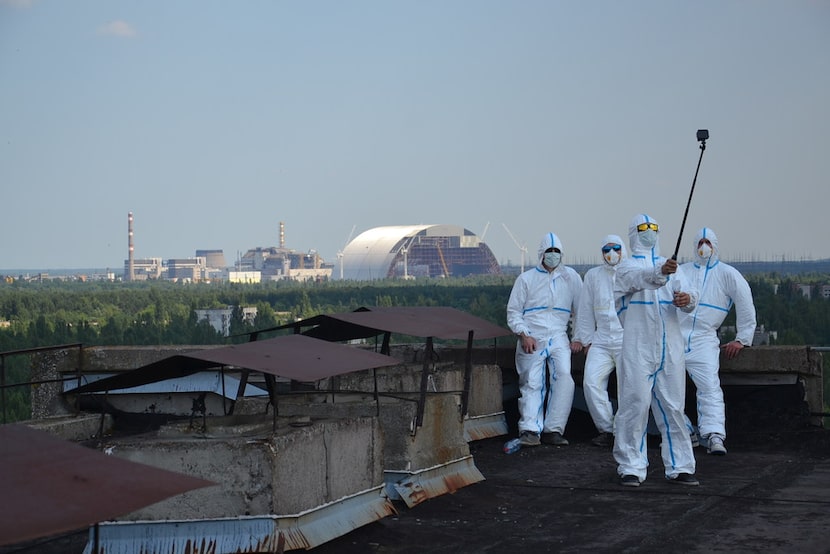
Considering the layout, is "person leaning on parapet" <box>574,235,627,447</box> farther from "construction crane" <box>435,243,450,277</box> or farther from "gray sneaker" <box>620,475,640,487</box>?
"construction crane" <box>435,243,450,277</box>

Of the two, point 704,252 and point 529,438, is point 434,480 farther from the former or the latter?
point 704,252

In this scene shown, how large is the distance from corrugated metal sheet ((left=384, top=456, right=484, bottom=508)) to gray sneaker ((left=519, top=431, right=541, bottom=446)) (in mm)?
2111

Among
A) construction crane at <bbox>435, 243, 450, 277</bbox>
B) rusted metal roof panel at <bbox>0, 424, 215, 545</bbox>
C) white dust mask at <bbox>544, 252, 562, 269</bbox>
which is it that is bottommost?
rusted metal roof panel at <bbox>0, 424, 215, 545</bbox>

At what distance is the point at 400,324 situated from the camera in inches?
395

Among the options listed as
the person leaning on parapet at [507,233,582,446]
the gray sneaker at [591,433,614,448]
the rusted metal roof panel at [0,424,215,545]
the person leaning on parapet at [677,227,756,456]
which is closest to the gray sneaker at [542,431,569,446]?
the person leaning on parapet at [507,233,582,446]

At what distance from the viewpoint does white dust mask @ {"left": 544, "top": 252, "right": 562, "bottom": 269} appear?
42.7 feet

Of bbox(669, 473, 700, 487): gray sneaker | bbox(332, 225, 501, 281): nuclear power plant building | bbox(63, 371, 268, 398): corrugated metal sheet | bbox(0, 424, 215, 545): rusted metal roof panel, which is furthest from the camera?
bbox(332, 225, 501, 281): nuclear power plant building

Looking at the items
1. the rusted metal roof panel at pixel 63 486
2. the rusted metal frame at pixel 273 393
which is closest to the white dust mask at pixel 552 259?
the rusted metal frame at pixel 273 393

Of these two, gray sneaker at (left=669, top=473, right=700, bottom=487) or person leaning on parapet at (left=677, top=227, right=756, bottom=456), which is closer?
gray sneaker at (left=669, top=473, right=700, bottom=487)

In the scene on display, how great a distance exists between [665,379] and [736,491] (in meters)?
0.95

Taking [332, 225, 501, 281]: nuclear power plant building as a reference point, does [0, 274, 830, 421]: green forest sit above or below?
below

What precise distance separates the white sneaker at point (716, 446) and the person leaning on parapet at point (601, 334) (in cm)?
95

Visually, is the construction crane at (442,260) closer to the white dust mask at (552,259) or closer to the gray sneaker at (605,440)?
the white dust mask at (552,259)

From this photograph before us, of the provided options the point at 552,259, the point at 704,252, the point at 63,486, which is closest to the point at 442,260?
the point at 552,259
